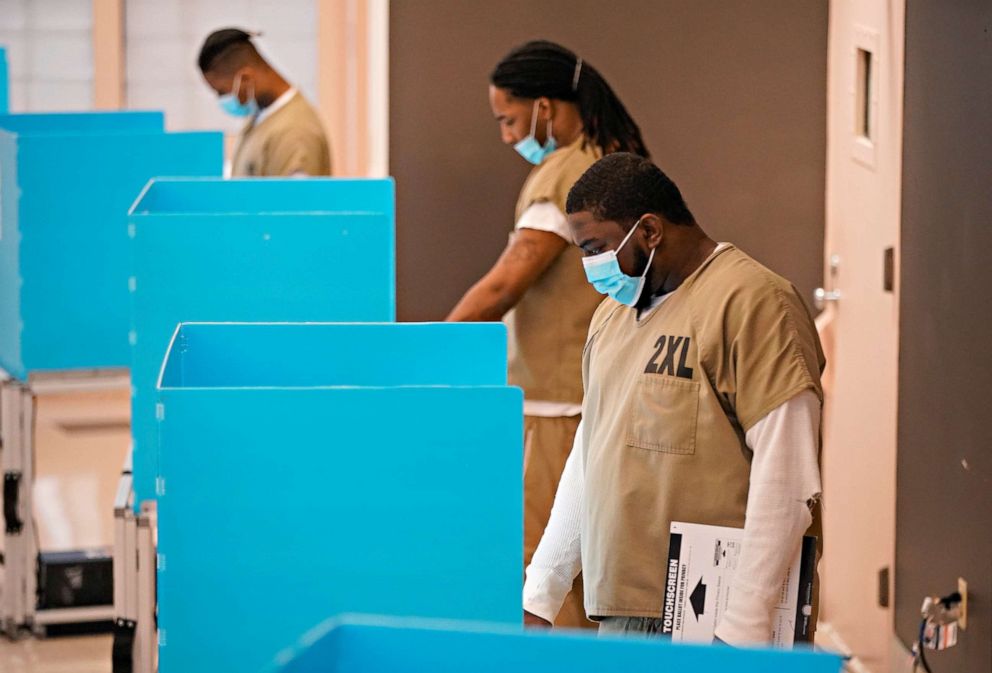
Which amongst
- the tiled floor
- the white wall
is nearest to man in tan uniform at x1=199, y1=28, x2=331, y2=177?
the tiled floor

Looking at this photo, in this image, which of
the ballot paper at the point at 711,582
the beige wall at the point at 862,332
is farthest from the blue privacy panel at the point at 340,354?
the beige wall at the point at 862,332

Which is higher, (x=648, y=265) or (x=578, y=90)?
(x=578, y=90)

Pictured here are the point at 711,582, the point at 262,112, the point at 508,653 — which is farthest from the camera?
the point at 262,112

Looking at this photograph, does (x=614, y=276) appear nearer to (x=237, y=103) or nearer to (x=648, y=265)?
(x=648, y=265)

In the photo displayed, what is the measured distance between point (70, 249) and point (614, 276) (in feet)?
6.84

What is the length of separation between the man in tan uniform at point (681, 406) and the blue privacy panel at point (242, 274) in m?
0.61

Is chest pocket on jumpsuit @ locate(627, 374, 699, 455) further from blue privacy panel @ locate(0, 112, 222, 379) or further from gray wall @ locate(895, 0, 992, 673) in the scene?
blue privacy panel @ locate(0, 112, 222, 379)

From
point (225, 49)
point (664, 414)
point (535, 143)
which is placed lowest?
point (664, 414)

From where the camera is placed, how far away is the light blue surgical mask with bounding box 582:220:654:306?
6.39 ft

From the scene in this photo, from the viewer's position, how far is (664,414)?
189 cm

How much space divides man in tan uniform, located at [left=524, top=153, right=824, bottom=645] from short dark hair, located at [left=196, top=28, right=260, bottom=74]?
8.12 feet

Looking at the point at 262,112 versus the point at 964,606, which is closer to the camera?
the point at 964,606

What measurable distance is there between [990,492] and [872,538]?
0.85m

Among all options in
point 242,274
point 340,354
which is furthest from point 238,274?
point 340,354
